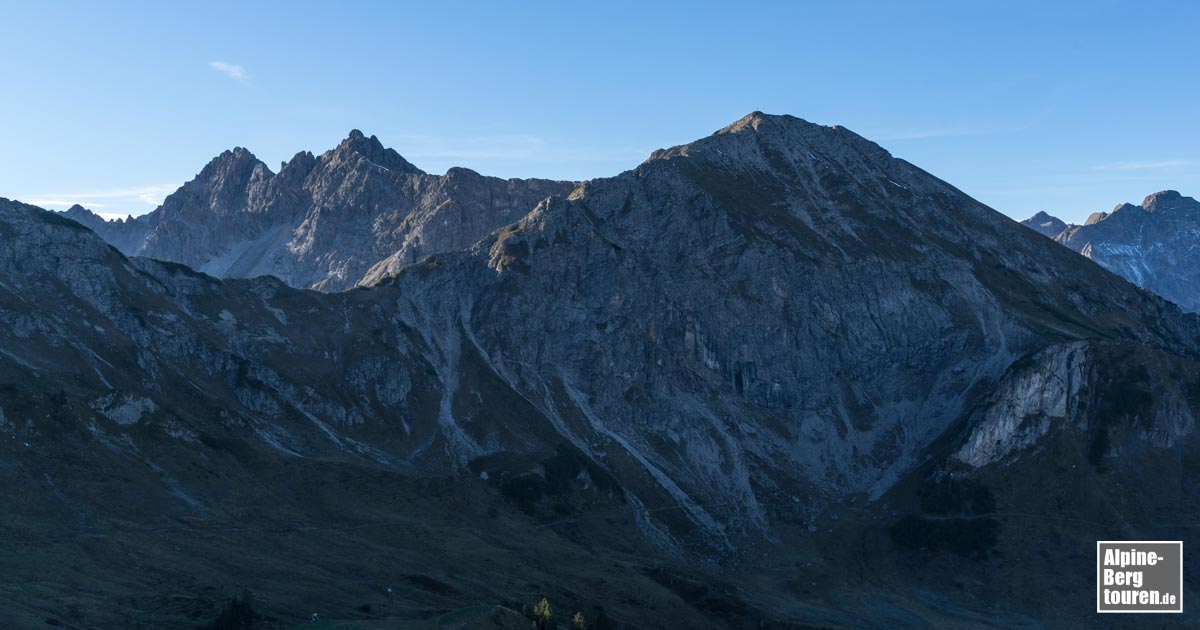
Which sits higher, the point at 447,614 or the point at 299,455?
the point at 299,455

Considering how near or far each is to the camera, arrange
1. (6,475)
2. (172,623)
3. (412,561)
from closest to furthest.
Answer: (172,623) < (6,475) < (412,561)

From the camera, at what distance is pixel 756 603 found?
589 feet

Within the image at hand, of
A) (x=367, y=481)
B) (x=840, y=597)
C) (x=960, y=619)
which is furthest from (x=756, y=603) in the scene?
(x=367, y=481)

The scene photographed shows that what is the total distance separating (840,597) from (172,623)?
122 meters

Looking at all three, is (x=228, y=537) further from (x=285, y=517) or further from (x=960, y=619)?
(x=960, y=619)

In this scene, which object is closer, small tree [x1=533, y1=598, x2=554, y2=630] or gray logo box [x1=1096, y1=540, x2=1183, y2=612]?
small tree [x1=533, y1=598, x2=554, y2=630]

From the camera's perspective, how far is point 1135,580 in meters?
187

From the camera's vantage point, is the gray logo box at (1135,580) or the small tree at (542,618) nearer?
the small tree at (542,618)

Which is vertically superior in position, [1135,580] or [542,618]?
[542,618]

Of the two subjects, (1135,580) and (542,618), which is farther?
(1135,580)

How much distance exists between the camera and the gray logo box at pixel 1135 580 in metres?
186

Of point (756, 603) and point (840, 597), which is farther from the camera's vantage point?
point (840, 597)

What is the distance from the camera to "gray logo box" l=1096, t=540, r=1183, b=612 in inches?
7313

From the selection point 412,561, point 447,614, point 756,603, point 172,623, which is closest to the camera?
point 172,623
